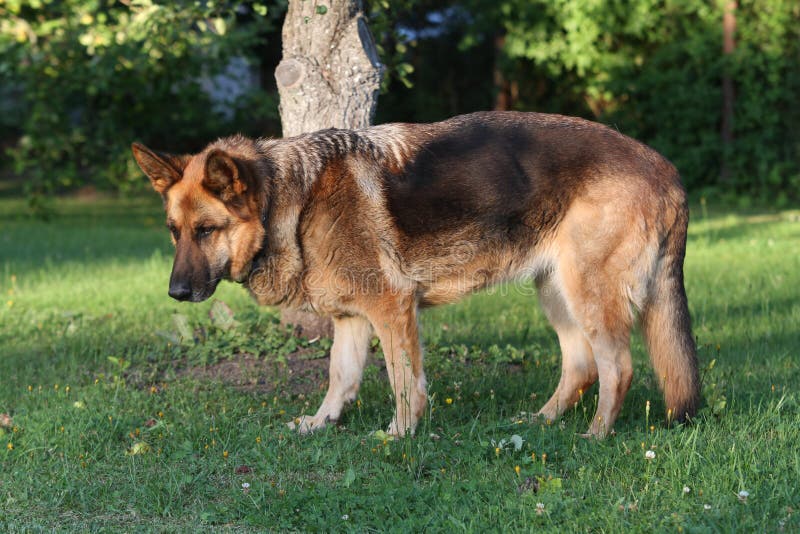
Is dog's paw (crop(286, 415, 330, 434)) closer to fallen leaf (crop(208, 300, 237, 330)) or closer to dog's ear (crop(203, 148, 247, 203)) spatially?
dog's ear (crop(203, 148, 247, 203))

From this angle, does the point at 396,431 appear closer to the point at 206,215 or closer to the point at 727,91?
the point at 206,215

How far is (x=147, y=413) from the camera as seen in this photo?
5.36 metres

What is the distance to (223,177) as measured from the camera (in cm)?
473

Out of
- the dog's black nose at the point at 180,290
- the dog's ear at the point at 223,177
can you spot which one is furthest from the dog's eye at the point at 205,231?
the dog's black nose at the point at 180,290

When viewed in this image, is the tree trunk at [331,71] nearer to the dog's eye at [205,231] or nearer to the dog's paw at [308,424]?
the dog's eye at [205,231]

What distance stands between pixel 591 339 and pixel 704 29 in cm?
1349

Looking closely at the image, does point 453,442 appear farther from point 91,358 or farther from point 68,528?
point 91,358

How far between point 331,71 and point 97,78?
25.6ft

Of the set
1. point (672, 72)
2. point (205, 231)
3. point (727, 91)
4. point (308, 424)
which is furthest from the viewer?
point (672, 72)

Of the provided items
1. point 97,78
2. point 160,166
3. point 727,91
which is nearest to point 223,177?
point 160,166

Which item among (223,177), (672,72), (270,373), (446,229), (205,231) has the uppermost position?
(223,177)

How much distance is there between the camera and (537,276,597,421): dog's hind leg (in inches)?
217

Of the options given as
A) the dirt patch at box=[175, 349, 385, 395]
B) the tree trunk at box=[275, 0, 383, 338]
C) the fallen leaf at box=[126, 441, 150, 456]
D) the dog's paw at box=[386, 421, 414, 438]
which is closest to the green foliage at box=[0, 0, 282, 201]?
the tree trunk at box=[275, 0, 383, 338]

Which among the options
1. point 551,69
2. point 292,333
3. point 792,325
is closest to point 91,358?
point 292,333
